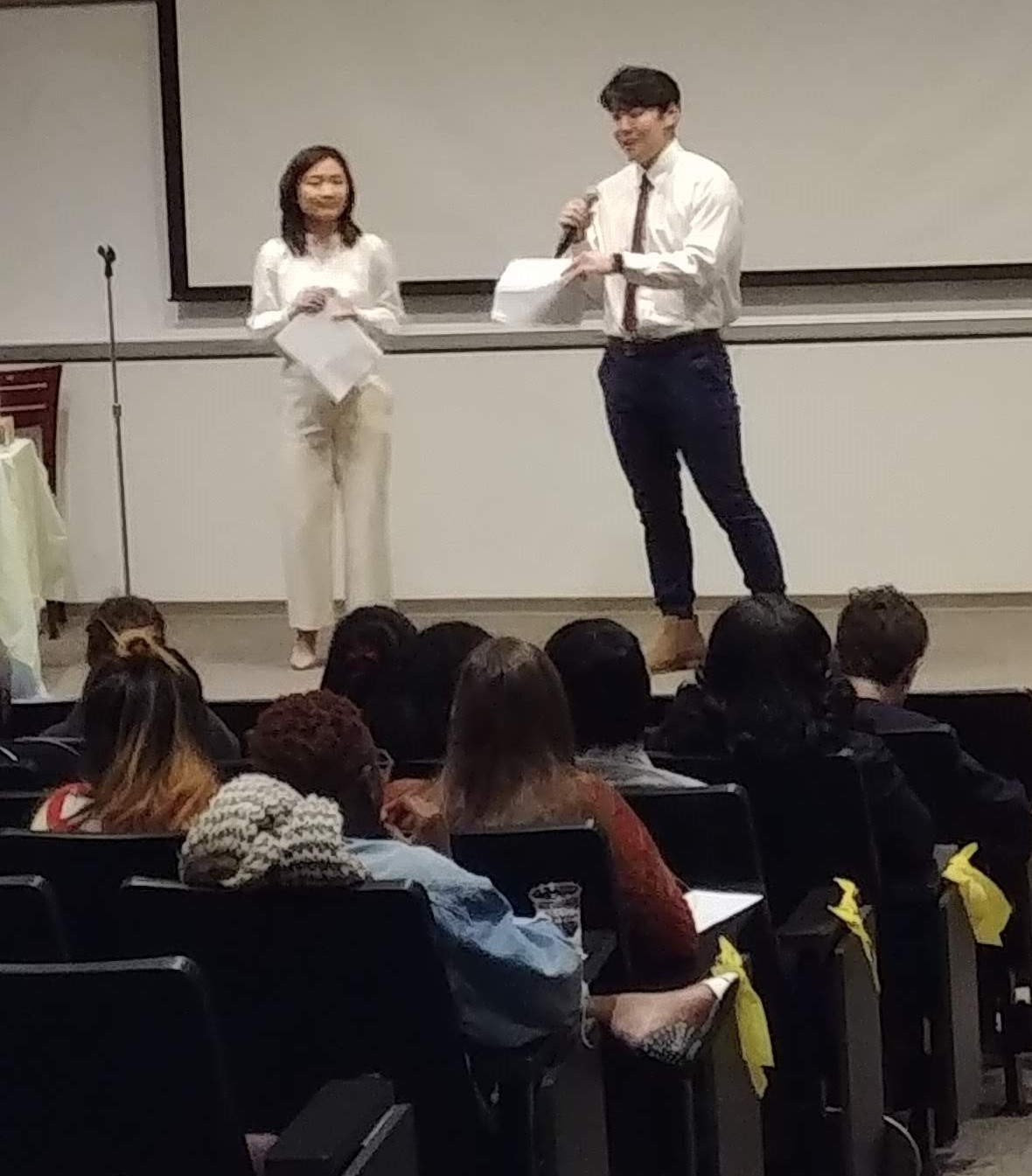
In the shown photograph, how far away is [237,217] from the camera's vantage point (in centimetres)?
718

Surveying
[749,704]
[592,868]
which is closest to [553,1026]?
[592,868]

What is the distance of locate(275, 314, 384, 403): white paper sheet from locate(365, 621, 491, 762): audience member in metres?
2.51

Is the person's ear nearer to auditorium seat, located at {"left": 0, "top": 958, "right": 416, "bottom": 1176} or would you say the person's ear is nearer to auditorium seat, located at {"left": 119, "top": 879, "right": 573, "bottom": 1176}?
auditorium seat, located at {"left": 119, "top": 879, "right": 573, "bottom": 1176}

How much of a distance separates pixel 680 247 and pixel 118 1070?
394 centimetres

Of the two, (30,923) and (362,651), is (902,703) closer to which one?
(362,651)

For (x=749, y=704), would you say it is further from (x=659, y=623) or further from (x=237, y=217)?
(x=237, y=217)

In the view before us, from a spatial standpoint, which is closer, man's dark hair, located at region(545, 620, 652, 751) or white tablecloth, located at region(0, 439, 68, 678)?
man's dark hair, located at region(545, 620, 652, 751)

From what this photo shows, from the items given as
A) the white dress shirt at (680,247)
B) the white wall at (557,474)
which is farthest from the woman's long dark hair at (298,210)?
the white wall at (557,474)

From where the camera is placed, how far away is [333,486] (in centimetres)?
607

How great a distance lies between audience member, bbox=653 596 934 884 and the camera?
3.01 meters

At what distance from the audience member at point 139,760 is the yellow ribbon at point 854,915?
0.82 m

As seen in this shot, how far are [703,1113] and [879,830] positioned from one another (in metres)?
0.68

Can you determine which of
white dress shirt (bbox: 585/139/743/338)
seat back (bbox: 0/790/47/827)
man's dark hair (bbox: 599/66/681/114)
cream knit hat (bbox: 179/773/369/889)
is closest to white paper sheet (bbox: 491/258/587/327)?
white dress shirt (bbox: 585/139/743/338)

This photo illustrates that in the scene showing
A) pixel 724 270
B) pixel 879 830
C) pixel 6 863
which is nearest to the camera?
pixel 6 863
